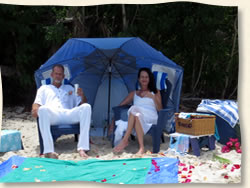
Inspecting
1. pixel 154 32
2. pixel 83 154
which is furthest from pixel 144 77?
pixel 83 154

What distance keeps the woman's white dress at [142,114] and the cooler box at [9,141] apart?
49.2 inches

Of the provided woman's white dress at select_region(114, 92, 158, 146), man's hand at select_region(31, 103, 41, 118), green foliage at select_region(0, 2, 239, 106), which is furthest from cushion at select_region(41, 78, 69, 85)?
woman's white dress at select_region(114, 92, 158, 146)

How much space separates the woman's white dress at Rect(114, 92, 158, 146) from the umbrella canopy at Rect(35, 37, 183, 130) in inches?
21.3

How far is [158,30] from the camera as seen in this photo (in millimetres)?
5211

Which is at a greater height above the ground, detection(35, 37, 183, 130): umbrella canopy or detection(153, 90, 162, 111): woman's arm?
detection(35, 37, 183, 130): umbrella canopy

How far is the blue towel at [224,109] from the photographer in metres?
4.68

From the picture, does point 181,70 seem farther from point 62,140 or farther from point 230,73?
point 62,140

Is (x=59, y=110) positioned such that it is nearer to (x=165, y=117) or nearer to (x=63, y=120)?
(x=63, y=120)

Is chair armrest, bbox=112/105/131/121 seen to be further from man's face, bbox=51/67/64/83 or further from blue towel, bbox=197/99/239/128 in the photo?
blue towel, bbox=197/99/239/128

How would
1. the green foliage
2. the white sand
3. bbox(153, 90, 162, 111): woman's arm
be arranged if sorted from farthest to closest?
bbox(153, 90, 162, 111): woman's arm
the green foliage
the white sand

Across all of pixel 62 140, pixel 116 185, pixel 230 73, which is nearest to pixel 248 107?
pixel 230 73

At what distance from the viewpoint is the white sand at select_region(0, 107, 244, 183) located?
365cm

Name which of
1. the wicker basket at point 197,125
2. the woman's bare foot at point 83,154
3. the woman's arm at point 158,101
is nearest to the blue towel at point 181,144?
the wicker basket at point 197,125

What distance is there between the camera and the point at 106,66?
229 inches
